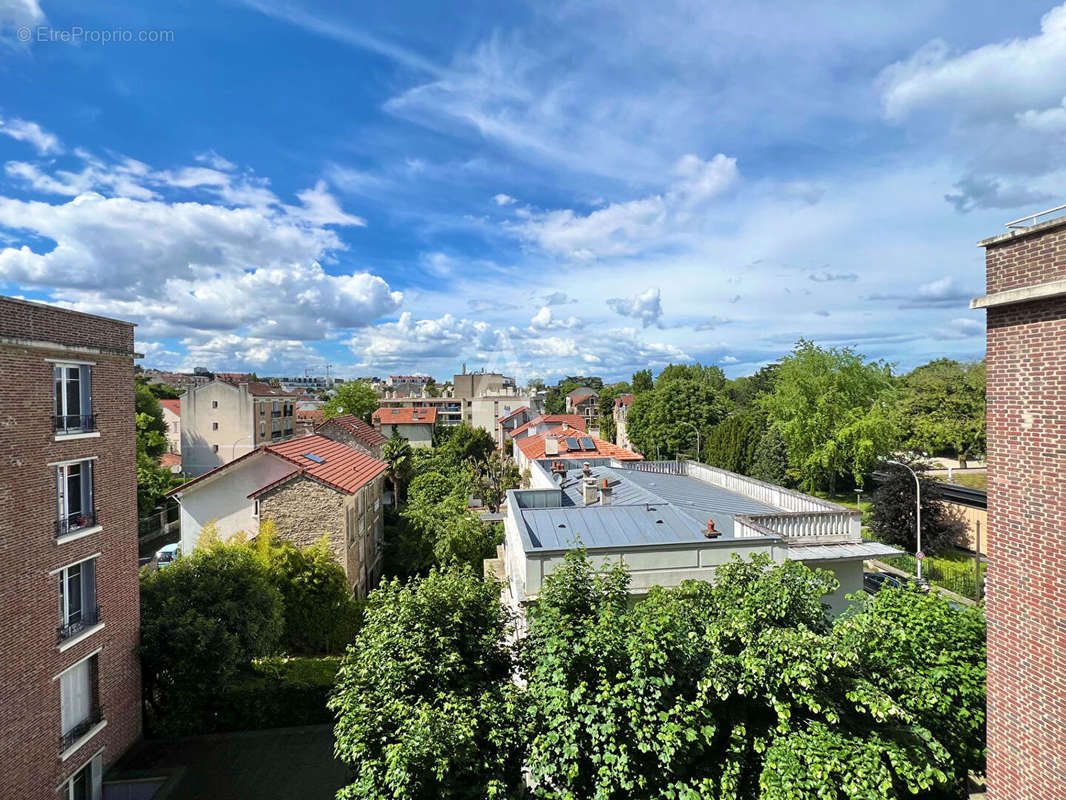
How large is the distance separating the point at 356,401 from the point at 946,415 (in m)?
69.9

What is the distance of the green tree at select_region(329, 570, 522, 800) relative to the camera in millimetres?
7664

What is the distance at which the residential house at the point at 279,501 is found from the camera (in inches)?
846

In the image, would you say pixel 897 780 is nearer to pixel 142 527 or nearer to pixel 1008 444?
pixel 1008 444

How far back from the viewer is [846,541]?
578 inches

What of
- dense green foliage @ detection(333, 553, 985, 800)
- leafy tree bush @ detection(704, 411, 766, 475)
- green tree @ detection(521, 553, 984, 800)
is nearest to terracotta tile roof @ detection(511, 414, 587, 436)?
leafy tree bush @ detection(704, 411, 766, 475)

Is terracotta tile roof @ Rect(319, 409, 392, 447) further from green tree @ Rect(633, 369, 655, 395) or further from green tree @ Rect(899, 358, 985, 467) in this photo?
green tree @ Rect(633, 369, 655, 395)

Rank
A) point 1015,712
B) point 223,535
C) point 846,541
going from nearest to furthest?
1. point 1015,712
2. point 846,541
3. point 223,535

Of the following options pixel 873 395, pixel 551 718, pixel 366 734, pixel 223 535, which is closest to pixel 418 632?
pixel 366 734

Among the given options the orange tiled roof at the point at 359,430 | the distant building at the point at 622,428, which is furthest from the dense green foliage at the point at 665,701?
the distant building at the point at 622,428

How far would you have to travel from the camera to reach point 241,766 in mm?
14617

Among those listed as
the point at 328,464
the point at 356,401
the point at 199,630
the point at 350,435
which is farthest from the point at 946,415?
the point at 199,630

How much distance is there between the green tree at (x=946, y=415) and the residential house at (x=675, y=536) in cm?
5032

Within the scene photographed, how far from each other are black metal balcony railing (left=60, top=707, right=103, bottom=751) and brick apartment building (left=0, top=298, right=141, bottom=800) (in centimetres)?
2

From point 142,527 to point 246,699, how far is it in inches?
1188
